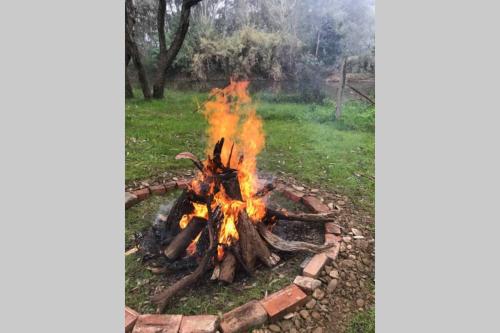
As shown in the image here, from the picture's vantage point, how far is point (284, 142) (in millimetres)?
3711

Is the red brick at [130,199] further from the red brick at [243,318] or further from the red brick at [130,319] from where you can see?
the red brick at [243,318]

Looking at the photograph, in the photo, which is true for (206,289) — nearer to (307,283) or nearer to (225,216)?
(225,216)

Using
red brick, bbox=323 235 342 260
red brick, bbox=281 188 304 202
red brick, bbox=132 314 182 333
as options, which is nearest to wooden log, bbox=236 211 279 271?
red brick, bbox=323 235 342 260

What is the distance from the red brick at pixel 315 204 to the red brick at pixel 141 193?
5.00 ft

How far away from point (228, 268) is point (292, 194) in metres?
1.29

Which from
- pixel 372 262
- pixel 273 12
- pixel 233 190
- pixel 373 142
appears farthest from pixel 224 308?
pixel 273 12

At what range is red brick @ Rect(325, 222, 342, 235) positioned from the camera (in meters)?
3.04

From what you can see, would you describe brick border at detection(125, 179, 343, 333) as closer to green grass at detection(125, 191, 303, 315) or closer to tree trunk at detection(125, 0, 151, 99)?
green grass at detection(125, 191, 303, 315)

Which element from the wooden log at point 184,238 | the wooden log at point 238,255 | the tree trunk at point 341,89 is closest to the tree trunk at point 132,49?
the wooden log at point 184,238

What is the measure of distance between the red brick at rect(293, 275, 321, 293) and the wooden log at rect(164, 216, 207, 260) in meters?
0.84

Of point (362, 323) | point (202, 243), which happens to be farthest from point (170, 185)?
point (362, 323)

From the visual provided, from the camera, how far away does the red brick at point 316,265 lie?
2566mm

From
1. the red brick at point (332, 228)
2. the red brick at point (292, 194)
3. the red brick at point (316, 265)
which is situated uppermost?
the red brick at point (292, 194)

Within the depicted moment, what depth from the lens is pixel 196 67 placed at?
316 cm
